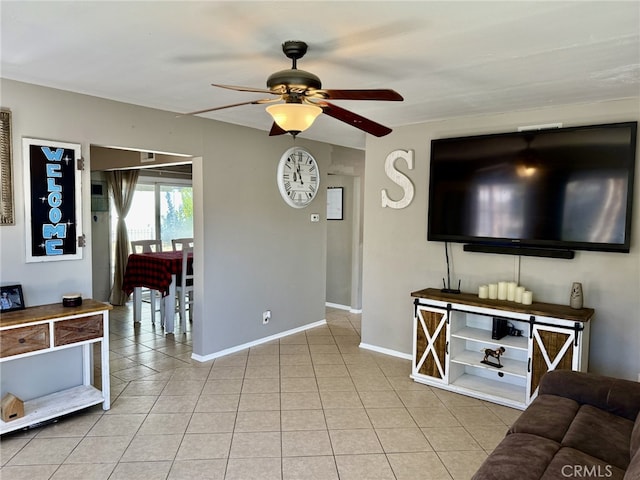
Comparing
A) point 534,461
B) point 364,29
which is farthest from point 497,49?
point 534,461

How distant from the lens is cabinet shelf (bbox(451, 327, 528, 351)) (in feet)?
10.8

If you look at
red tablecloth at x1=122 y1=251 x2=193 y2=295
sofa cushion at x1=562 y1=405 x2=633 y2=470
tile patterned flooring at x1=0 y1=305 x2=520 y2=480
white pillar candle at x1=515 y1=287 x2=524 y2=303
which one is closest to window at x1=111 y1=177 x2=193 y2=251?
red tablecloth at x1=122 y1=251 x2=193 y2=295

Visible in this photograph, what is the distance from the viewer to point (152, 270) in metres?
5.37

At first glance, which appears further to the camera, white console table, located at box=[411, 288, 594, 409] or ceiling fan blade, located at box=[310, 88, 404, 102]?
white console table, located at box=[411, 288, 594, 409]

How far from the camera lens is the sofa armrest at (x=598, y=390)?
7.22 ft

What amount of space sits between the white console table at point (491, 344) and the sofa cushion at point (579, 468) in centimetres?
134

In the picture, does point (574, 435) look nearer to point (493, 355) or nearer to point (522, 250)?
point (493, 355)

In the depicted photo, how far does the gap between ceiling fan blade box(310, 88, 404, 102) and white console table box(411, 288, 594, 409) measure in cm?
204

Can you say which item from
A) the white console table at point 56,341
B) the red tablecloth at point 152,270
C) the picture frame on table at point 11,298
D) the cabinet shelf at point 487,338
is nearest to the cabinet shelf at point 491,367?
the cabinet shelf at point 487,338

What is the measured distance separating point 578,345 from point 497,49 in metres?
2.07

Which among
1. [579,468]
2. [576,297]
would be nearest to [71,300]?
[579,468]

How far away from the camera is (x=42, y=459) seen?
251cm

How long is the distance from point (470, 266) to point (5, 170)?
3707 mm

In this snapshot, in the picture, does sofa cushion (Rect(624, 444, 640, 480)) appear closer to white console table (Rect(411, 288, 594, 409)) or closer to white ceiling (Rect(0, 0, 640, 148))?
white console table (Rect(411, 288, 594, 409))
